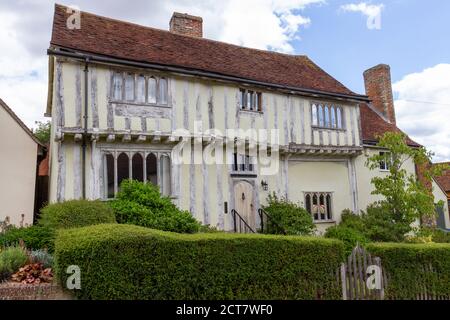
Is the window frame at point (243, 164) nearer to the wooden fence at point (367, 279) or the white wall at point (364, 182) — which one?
the white wall at point (364, 182)

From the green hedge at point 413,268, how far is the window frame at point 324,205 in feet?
22.1

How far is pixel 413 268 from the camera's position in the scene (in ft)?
26.7

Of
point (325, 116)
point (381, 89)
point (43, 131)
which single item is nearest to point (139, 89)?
point (325, 116)

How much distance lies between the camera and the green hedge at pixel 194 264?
5555mm

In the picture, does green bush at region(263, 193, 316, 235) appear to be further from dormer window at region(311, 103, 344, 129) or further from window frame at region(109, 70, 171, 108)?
window frame at region(109, 70, 171, 108)

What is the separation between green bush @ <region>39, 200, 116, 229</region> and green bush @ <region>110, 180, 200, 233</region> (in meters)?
0.80

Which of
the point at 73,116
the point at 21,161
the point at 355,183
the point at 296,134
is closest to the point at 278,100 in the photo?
the point at 296,134

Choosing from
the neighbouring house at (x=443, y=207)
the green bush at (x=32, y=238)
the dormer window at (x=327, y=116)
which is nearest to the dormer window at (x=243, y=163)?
the dormer window at (x=327, y=116)

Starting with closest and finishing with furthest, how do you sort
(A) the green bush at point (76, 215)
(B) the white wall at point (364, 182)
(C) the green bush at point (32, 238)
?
(A) the green bush at point (76, 215)
(C) the green bush at point (32, 238)
(B) the white wall at point (364, 182)

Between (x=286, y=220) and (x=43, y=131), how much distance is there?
2238 cm

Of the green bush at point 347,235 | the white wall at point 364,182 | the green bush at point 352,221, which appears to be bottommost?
the green bush at point 347,235

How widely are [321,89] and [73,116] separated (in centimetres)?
952

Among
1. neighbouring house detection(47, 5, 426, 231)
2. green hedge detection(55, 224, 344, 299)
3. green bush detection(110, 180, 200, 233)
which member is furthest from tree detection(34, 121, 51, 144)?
green hedge detection(55, 224, 344, 299)

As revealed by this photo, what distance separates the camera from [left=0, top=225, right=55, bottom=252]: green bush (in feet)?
27.4
